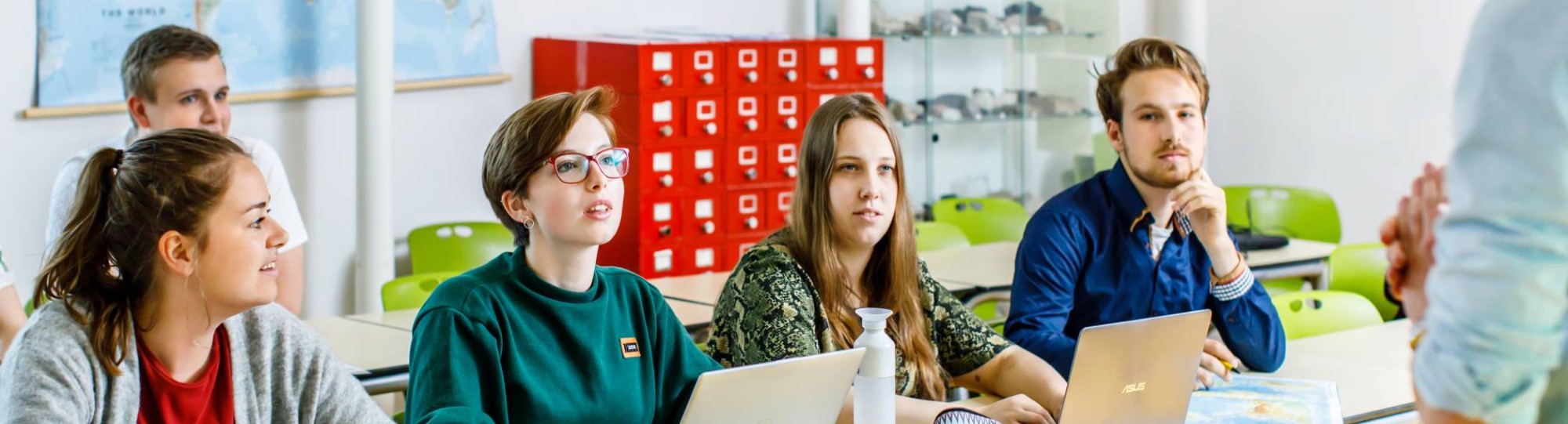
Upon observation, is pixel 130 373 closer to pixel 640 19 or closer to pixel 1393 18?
pixel 640 19

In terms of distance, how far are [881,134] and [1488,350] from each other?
1507 millimetres

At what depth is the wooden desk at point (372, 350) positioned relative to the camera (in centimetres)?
284

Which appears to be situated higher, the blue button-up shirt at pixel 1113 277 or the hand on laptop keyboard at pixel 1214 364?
the blue button-up shirt at pixel 1113 277

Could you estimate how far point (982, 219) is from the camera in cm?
523

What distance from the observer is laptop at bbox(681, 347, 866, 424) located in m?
1.57

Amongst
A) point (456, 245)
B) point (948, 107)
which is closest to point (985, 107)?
point (948, 107)

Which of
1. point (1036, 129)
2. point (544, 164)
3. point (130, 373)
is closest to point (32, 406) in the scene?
point (130, 373)

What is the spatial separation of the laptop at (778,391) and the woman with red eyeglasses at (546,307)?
0.33 meters

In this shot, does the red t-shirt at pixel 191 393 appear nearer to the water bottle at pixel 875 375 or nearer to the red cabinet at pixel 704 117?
the water bottle at pixel 875 375

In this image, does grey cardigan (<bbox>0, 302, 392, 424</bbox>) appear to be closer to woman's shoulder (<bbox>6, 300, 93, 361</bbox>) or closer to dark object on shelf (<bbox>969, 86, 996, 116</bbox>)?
woman's shoulder (<bbox>6, 300, 93, 361</bbox>)

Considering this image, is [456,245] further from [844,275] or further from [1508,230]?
[1508,230]

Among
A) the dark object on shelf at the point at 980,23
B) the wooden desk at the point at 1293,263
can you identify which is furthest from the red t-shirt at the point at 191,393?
the dark object on shelf at the point at 980,23

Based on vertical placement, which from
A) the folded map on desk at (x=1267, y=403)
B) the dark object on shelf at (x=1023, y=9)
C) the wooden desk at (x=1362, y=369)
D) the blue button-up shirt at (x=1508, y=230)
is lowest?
the wooden desk at (x=1362, y=369)

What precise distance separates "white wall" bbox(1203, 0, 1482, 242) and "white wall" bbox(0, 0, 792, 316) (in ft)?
7.84
